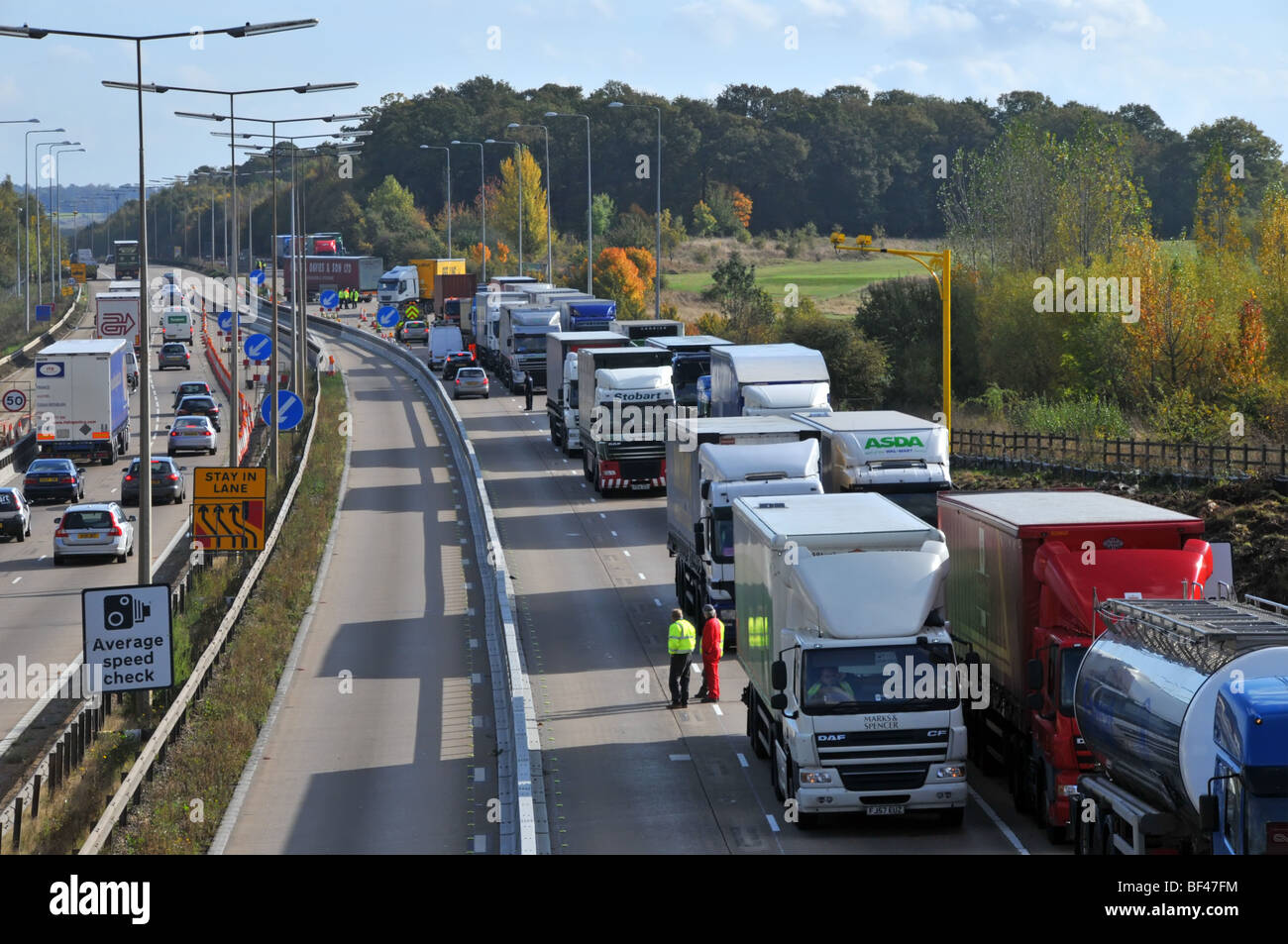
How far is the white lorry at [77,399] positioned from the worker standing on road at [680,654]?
115ft

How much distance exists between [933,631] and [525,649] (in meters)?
11.6

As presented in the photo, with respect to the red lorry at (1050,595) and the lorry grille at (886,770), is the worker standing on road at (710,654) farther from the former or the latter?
the lorry grille at (886,770)

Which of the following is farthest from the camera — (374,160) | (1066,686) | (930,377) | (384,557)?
(374,160)

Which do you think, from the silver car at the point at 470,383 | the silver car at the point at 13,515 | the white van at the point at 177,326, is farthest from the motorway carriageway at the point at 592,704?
the white van at the point at 177,326

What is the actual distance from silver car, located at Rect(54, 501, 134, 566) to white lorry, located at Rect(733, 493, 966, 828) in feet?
74.5

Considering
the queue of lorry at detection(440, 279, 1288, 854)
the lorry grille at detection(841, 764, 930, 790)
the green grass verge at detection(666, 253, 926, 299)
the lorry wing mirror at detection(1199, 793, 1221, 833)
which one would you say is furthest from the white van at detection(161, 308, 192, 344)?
the lorry wing mirror at detection(1199, 793, 1221, 833)

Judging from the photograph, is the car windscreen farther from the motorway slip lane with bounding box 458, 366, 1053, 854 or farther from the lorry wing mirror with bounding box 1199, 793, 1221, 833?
the lorry wing mirror with bounding box 1199, 793, 1221, 833

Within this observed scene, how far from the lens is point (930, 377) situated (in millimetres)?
67125

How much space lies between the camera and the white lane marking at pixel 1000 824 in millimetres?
17203

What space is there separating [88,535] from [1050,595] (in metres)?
25.7
